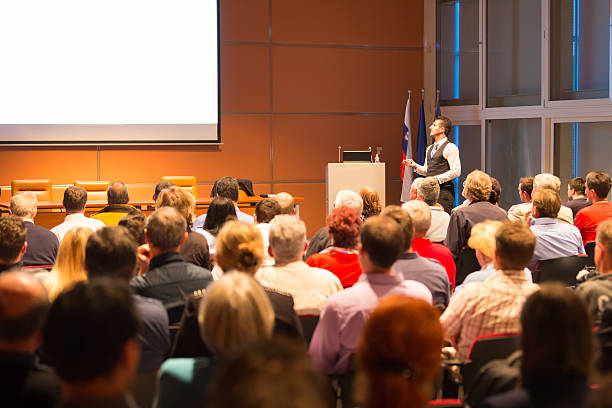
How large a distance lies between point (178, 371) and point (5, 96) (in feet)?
24.7

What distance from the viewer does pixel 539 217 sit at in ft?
15.2

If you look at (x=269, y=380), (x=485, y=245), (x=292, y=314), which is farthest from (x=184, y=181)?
(x=269, y=380)

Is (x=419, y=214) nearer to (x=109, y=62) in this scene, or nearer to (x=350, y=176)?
(x=350, y=176)

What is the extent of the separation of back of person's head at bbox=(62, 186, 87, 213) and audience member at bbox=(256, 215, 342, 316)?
2.46m

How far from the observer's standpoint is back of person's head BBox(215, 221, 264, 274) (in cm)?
286

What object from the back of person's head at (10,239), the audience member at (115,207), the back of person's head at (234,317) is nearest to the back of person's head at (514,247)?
the back of person's head at (234,317)

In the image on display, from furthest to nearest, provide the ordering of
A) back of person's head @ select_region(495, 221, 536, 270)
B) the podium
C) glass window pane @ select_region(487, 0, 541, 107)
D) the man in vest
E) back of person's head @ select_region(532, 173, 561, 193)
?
glass window pane @ select_region(487, 0, 541, 107), the podium, the man in vest, back of person's head @ select_region(532, 173, 561, 193), back of person's head @ select_region(495, 221, 536, 270)

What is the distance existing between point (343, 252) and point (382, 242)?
0.87 m

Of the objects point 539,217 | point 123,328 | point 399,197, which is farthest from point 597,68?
point 123,328

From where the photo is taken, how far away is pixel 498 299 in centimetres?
286

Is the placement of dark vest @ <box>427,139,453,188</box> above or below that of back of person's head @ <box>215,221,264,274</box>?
above

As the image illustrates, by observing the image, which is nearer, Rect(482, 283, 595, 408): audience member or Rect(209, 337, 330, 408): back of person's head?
Rect(209, 337, 330, 408): back of person's head

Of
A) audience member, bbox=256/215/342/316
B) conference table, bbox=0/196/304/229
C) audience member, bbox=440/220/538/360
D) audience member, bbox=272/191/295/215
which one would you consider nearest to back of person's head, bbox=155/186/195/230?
audience member, bbox=272/191/295/215

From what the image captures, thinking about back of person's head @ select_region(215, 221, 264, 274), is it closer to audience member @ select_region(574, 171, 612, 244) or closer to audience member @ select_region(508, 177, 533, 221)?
audience member @ select_region(508, 177, 533, 221)
